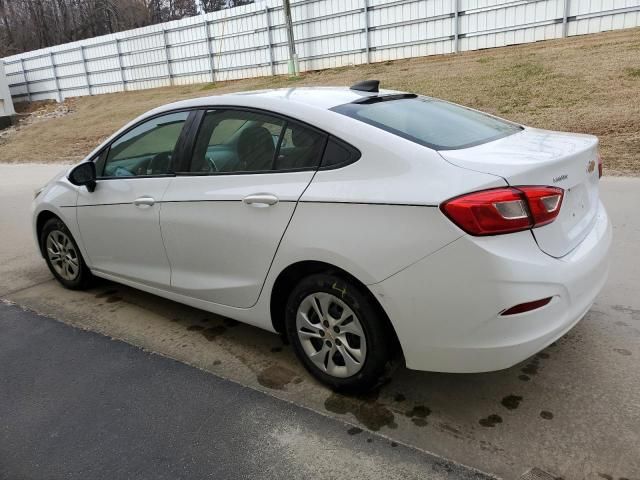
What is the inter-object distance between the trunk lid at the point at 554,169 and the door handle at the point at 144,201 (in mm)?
1919

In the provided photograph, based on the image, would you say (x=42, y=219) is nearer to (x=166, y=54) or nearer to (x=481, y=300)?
(x=481, y=300)

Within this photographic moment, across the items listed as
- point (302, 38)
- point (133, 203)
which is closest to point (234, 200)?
point (133, 203)

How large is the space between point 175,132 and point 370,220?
1.72m

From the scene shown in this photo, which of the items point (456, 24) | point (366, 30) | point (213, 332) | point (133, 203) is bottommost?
point (213, 332)

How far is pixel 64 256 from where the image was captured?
15.1ft

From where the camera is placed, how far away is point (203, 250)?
10.8ft

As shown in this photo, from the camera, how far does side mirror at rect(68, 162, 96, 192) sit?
400 cm

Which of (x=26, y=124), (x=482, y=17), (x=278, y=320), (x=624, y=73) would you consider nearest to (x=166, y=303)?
(x=278, y=320)

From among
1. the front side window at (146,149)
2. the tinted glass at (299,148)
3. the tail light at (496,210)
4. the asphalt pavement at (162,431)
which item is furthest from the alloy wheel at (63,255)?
the tail light at (496,210)

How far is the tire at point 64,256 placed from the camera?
4.46 m

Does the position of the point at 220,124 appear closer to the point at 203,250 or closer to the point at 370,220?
the point at 203,250

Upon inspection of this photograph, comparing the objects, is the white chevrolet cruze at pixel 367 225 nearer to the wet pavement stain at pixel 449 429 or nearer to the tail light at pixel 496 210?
the tail light at pixel 496 210

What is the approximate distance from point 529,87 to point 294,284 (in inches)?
406

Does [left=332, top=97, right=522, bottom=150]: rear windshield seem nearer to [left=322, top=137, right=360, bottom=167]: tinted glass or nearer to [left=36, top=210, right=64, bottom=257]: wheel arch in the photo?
[left=322, top=137, right=360, bottom=167]: tinted glass
